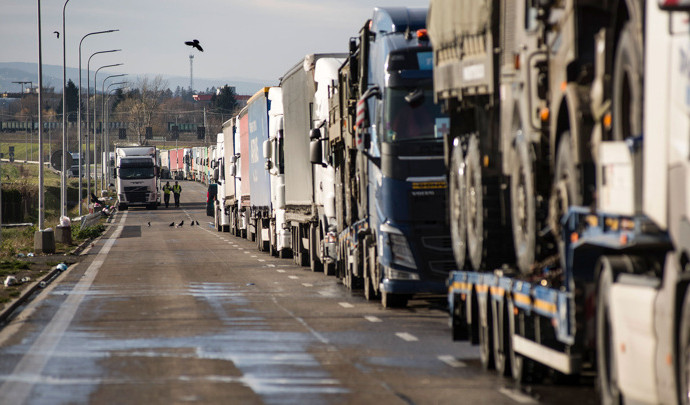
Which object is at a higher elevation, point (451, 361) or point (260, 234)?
point (260, 234)

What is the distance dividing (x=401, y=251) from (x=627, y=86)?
9970 millimetres

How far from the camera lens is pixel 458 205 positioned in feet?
43.6

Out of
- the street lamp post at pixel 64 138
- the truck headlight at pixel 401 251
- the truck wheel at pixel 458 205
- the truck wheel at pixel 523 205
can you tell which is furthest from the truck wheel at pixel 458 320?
the street lamp post at pixel 64 138

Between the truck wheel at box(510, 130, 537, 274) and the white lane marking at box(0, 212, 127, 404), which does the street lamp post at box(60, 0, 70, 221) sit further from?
the truck wheel at box(510, 130, 537, 274)

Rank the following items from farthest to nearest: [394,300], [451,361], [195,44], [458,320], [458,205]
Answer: [195,44]
[394,300]
[458,205]
[458,320]
[451,361]

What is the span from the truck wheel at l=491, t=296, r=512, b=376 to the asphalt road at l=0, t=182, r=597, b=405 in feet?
0.44

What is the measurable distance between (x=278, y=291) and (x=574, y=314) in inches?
562

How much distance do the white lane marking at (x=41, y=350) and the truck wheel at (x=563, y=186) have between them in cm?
444

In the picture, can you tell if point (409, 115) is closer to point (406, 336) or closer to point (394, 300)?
point (394, 300)

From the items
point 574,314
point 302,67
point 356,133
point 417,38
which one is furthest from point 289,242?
point 574,314

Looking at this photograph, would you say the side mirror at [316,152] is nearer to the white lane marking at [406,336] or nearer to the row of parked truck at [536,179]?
the row of parked truck at [536,179]

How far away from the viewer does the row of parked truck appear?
6.86 meters

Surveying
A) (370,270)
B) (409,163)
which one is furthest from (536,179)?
(370,270)

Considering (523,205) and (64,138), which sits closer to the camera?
(523,205)
